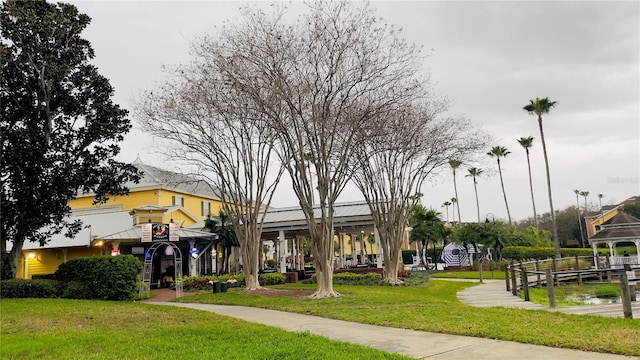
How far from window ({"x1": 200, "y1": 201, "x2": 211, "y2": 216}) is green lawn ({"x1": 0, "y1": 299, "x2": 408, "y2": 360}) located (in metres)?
31.0

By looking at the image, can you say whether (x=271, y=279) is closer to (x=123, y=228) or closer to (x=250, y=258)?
(x=250, y=258)

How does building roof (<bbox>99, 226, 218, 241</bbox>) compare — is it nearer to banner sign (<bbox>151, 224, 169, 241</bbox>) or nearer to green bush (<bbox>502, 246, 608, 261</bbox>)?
banner sign (<bbox>151, 224, 169, 241</bbox>)

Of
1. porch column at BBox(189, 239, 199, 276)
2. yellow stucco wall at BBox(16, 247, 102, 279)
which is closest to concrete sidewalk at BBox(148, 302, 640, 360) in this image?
porch column at BBox(189, 239, 199, 276)

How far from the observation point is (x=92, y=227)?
32.6 m

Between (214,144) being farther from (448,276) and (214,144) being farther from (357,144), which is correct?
(448,276)

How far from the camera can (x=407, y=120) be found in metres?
23.4

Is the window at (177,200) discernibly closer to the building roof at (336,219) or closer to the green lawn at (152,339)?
the building roof at (336,219)

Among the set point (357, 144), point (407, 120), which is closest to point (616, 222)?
point (407, 120)

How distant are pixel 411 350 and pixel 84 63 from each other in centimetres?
1948

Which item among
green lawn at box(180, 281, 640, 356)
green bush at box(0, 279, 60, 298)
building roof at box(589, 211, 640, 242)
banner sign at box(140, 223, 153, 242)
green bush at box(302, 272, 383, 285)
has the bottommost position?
green bush at box(302, 272, 383, 285)

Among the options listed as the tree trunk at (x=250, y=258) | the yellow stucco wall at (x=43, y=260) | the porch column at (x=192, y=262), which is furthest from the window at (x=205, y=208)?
the tree trunk at (x=250, y=258)

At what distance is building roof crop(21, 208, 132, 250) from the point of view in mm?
29125

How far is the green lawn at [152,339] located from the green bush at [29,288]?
4905 millimetres

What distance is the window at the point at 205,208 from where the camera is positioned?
44156mm
